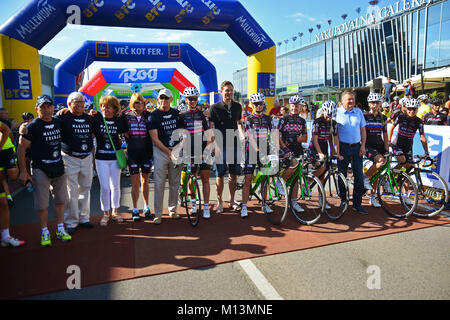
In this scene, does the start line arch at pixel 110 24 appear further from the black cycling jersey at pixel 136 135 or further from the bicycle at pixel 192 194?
the bicycle at pixel 192 194

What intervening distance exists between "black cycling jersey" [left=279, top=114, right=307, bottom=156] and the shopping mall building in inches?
429

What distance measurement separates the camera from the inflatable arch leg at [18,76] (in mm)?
7895

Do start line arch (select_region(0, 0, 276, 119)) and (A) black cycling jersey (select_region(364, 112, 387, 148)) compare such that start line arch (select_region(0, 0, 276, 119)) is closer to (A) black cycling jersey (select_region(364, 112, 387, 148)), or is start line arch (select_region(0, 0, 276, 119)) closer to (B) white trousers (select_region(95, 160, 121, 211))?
(A) black cycling jersey (select_region(364, 112, 387, 148))

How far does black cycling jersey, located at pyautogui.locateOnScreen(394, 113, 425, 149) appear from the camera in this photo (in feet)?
18.0

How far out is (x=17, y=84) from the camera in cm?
802

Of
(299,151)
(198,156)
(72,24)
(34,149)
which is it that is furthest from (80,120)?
(72,24)

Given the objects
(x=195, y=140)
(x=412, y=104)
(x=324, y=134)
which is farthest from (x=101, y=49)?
(x=412, y=104)

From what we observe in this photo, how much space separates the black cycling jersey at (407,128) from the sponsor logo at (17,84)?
9.25m

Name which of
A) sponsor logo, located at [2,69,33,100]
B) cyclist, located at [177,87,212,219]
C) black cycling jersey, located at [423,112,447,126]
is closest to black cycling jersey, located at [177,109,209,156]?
cyclist, located at [177,87,212,219]

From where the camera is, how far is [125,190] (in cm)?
727

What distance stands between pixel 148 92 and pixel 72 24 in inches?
589

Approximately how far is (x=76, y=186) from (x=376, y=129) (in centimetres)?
529

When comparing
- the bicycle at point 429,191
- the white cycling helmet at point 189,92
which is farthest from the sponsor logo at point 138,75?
the bicycle at point 429,191

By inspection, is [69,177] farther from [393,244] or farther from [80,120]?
[393,244]
